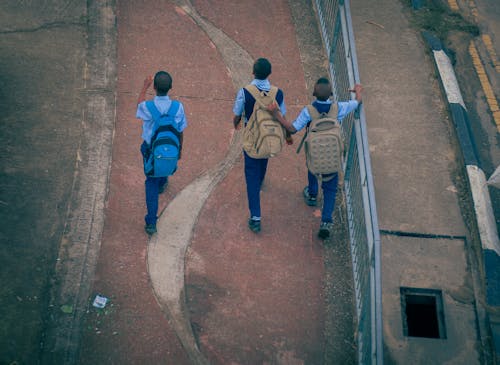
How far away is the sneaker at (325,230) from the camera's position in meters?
7.31

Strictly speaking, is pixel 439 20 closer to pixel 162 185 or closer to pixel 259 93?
pixel 259 93

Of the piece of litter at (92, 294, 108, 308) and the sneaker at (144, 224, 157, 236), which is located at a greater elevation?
the sneaker at (144, 224, 157, 236)

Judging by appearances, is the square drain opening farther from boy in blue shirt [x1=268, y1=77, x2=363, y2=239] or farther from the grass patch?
the grass patch

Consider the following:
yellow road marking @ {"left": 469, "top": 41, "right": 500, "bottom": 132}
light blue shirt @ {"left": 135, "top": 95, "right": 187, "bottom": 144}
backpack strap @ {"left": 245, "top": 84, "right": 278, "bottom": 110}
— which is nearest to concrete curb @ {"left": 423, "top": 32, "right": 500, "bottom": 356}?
yellow road marking @ {"left": 469, "top": 41, "right": 500, "bottom": 132}

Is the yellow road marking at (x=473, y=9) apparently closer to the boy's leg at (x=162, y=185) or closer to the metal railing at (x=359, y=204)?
the metal railing at (x=359, y=204)

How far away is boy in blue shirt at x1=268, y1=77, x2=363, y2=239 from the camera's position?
6488mm

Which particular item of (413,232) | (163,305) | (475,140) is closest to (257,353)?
(163,305)

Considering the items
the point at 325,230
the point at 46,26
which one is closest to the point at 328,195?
the point at 325,230

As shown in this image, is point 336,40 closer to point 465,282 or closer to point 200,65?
point 200,65

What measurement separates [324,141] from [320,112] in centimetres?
32

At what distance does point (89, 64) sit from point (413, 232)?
500 centimetres

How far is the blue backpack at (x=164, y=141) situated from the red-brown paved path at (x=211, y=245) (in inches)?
46.8

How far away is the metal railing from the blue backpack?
2.01 metres

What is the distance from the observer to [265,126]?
21.1 feet
